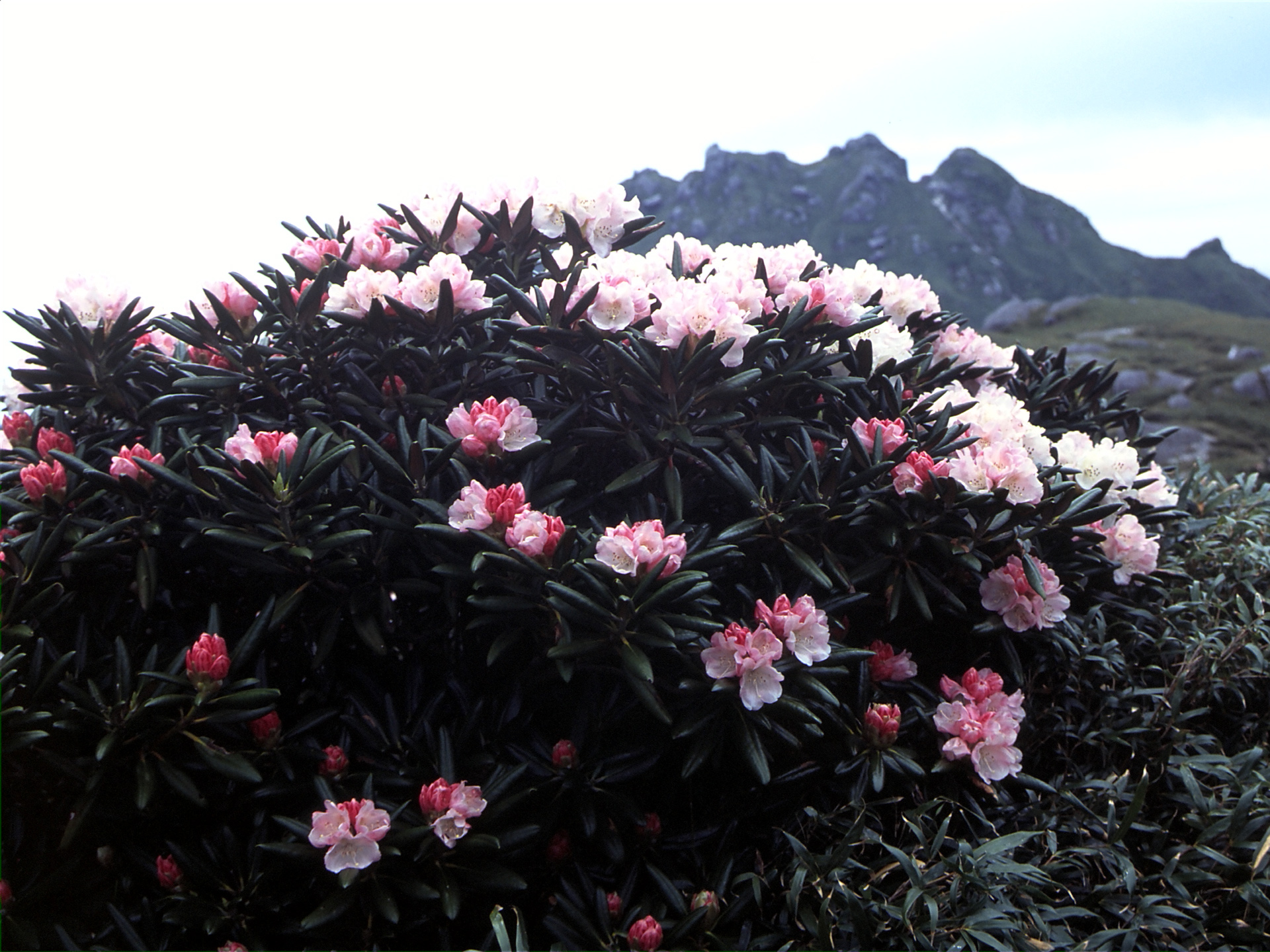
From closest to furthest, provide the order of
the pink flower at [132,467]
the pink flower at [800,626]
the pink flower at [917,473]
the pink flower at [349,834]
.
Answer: the pink flower at [349,834]
the pink flower at [800,626]
the pink flower at [132,467]
the pink flower at [917,473]

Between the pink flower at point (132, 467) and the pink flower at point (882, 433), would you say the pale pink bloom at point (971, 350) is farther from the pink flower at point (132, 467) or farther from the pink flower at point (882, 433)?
the pink flower at point (132, 467)

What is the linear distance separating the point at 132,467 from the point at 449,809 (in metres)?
1.01

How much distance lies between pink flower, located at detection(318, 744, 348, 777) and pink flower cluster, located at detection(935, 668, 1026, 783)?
52.2 inches

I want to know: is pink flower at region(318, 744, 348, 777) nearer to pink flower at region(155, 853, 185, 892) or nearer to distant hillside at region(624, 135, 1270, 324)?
pink flower at region(155, 853, 185, 892)

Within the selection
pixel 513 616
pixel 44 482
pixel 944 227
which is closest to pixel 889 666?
pixel 513 616

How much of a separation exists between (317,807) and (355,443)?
0.78m

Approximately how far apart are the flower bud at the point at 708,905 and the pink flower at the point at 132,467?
1.47 metres

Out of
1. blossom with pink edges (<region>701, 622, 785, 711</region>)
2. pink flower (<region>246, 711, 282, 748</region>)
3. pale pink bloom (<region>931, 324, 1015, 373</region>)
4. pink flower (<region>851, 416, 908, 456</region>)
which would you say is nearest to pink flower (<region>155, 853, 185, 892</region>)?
pink flower (<region>246, 711, 282, 748</region>)

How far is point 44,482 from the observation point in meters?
1.83

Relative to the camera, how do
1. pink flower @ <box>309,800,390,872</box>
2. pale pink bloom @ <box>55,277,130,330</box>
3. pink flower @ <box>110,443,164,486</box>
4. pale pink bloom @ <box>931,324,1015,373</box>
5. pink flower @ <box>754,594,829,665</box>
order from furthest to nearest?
pale pink bloom @ <box>931,324,1015,373</box>
pale pink bloom @ <box>55,277,130,330</box>
pink flower @ <box>110,443,164,486</box>
pink flower @ <box>754,594,829,665</box>
pink flower @ <box>309,800,390,872</box>

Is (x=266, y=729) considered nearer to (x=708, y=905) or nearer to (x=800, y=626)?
(x=708, y=905)

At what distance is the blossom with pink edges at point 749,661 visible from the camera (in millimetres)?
1595

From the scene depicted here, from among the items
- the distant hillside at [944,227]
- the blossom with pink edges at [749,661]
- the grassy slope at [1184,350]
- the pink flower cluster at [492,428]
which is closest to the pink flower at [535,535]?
the pink flower cluster at [492,428]

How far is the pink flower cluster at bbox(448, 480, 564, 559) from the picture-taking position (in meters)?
1.59
